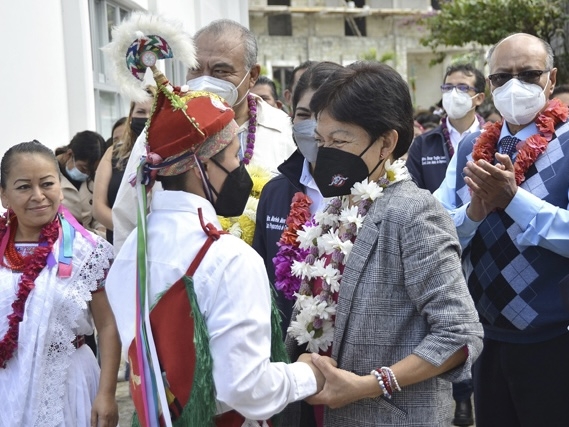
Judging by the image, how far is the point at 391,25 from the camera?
43.9 meters

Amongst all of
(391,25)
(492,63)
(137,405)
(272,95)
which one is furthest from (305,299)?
(391,25)

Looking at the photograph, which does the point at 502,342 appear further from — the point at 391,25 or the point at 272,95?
the point at 391,25

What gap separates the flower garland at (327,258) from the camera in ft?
9.28

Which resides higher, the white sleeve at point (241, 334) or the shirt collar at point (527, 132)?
the shirt collar at point (527, 132)

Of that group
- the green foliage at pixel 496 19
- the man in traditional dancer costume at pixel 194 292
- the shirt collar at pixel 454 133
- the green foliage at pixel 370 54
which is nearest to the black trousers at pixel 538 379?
the man in traditional dancer costume at pixel 194 292

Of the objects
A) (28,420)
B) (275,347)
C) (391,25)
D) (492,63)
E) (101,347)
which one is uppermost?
(391,25)

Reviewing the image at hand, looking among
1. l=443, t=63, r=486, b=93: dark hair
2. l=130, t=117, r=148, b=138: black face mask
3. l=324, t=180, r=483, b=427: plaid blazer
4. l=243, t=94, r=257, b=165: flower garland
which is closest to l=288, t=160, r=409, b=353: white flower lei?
l=324, t=180, r=483, b=427: plaid blazer

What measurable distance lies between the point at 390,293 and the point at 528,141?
1455mm

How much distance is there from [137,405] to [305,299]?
75 cm

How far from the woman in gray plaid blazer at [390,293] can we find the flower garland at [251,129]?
139 cm

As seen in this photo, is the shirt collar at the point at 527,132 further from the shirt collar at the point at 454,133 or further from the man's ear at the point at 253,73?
the shirt collar at the point at 454,133

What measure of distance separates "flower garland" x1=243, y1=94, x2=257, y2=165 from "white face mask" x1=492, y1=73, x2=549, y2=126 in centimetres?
124

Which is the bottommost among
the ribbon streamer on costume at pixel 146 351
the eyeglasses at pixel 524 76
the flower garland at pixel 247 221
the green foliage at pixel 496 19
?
the ribbon streamer on costume at pixel 146 351

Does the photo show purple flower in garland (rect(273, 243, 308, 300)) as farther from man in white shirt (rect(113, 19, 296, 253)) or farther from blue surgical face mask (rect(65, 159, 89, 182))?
blue surgical face mask (rect(65, 159, 89, 182))
